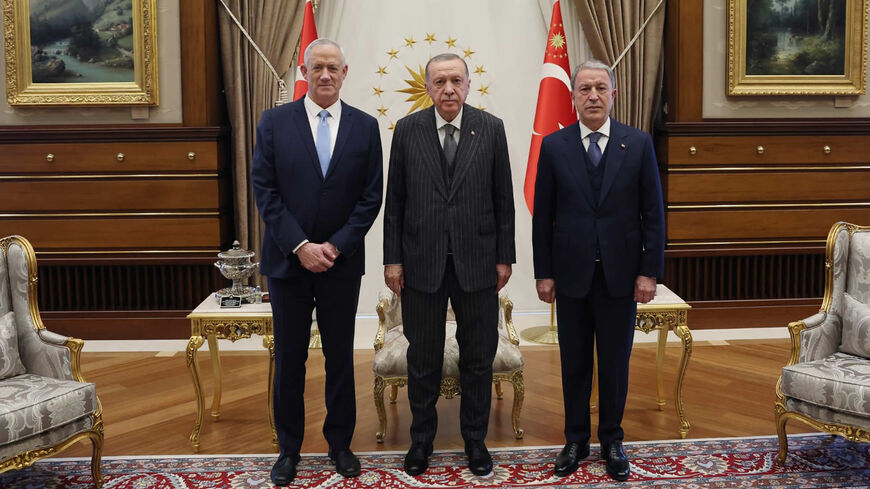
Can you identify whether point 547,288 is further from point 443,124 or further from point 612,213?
point 443,124

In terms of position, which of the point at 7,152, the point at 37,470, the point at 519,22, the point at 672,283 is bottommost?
the point at 37,470

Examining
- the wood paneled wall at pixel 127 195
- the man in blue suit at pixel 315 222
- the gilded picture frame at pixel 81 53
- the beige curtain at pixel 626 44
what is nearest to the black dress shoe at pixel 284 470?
the man in blue suit at pixel 315 222

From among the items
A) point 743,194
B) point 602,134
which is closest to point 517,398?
point 602,134

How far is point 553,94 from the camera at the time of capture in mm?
5520

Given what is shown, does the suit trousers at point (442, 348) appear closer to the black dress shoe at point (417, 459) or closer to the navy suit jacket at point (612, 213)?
the black dress shoe at point (417, 459)

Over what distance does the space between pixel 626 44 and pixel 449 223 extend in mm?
3071

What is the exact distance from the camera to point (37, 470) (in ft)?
11.7

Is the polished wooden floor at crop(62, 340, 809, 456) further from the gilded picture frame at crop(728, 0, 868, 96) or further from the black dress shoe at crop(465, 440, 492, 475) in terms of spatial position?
the gilded picture frame at crop(728, 0, 868, 96)

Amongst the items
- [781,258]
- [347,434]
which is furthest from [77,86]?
[781,258]

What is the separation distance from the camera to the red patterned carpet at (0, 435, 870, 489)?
3.38 m

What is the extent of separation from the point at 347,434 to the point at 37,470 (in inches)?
49.3

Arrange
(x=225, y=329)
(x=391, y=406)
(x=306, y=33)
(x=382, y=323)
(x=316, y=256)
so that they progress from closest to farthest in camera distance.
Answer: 1. (x=316, y=256)
2. (x=225, y=329)
3. (x=382, y=323)
4. (x=391, y=406)
5. (x=306, y=33)

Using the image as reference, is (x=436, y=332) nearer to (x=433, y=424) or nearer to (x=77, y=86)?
(x=433, y=424)

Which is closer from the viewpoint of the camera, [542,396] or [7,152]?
[542,396]
